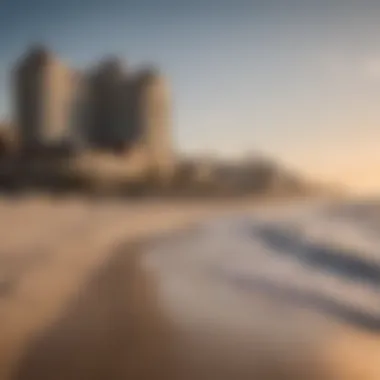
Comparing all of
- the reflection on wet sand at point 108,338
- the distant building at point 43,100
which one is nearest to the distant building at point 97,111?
the distant building at point 43,100

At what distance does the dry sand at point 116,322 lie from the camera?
724 millimetres

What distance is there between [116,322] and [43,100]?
0.34 metres

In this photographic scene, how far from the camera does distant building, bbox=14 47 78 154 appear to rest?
2.91 ft

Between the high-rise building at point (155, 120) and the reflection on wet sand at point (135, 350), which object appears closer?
the reflection on wet sand at point (135, 350)

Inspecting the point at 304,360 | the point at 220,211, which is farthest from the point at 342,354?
the point at 220,211

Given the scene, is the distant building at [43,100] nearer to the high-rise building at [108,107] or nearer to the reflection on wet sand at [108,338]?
the high-rise building at [108,107]

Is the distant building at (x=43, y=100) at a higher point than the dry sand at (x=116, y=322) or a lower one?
higher

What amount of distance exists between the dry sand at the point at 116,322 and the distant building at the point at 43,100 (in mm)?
93

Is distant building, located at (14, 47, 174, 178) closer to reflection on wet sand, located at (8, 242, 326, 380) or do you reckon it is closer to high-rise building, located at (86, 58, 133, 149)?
high-rise building, located at (86, 58, 133, 149)

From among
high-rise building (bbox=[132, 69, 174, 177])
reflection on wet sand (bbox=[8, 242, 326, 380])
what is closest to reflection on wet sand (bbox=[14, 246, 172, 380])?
reflection on wet sand (bbox=[8, 242, 326, 380])

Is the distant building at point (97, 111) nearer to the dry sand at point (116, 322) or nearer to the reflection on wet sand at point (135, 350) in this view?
the dry sand at point (116, 322)

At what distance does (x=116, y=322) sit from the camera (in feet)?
2.54

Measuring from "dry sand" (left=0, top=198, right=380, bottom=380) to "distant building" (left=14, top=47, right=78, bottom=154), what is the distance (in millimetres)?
93

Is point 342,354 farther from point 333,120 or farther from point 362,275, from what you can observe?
point 333,120
